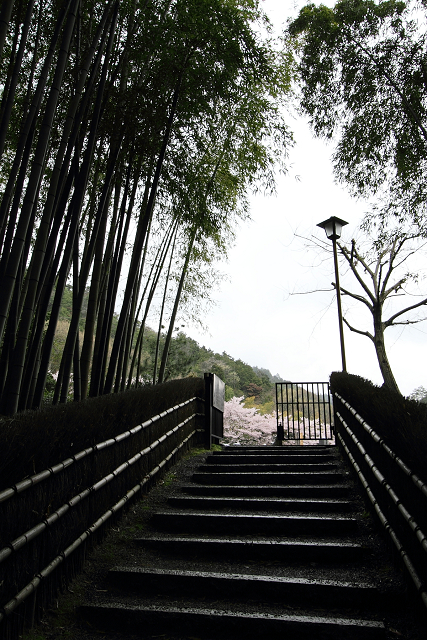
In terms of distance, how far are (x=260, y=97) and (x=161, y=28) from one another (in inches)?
65.7

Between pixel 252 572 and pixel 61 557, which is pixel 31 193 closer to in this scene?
pixel 61 557

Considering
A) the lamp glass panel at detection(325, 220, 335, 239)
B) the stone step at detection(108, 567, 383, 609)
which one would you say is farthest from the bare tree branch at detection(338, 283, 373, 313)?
the stone step at detection(108, 567, 383, 609)

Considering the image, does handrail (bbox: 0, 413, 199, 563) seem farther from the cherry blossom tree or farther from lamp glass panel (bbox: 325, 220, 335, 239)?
the cherry blossom tree

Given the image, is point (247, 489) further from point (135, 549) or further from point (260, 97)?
point (260, 97)

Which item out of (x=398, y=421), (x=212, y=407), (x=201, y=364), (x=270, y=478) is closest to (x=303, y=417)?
(x=212, y=407)

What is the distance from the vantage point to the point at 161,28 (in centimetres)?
330

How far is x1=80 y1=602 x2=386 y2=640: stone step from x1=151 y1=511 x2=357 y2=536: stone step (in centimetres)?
72

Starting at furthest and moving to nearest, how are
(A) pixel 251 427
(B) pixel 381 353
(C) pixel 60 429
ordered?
(A) pixel 251 427 < (B) pixel 381 353 < (C) pixel 60 429

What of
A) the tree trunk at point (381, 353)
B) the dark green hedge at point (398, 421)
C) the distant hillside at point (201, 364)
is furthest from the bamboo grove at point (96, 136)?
the tree trunk at point (381, 353)

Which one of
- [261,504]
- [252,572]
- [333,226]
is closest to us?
[252,572]

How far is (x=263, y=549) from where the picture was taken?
2.12 metres

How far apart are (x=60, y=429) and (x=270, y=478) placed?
195 cm

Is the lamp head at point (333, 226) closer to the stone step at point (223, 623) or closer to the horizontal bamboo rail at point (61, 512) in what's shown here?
the horizontal bamboo rail at point (61, 512)

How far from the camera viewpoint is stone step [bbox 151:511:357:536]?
2330mm
